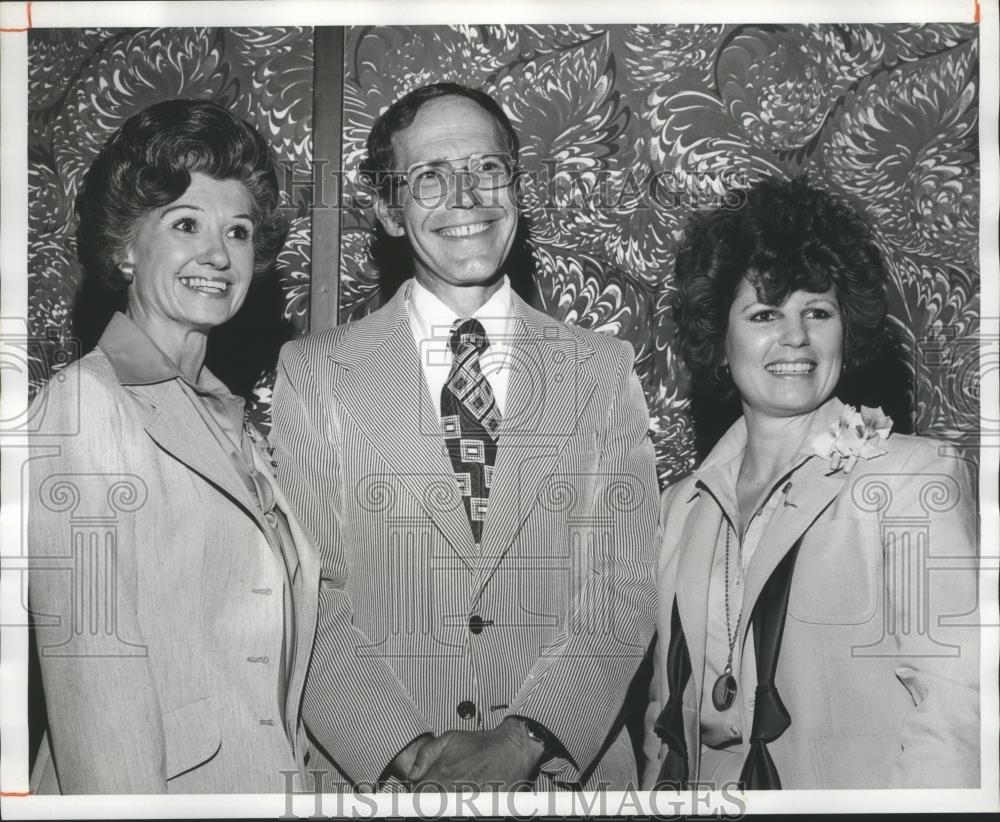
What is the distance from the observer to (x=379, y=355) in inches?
96.8

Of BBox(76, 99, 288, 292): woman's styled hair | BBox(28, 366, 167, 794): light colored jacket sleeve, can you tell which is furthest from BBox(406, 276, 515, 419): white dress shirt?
BBox(28, 366, 167, 794): light colored jacket sleeve

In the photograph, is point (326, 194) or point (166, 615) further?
point (326, 194)

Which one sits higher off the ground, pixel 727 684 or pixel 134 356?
pixel 134 356

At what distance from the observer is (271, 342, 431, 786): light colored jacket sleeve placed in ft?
7.83

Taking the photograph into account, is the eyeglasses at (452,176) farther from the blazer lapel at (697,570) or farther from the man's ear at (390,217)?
the blazer lapel at (697,570)

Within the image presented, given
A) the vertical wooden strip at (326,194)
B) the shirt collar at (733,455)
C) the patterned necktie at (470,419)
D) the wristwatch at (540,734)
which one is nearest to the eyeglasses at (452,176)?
the vertical wooden strip at (326,194)

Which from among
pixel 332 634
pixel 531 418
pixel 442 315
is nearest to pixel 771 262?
pixel 531 418

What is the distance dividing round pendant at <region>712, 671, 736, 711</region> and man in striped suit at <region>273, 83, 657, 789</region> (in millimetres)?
190

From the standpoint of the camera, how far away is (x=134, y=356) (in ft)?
7.76

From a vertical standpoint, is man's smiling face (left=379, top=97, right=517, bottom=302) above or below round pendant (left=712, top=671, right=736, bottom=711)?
above

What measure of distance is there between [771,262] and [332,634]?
50.3 inches

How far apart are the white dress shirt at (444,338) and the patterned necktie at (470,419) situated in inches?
0.5

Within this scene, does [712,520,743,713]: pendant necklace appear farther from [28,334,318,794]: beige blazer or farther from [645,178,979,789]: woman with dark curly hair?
[28,334,318,794]: beige blazer

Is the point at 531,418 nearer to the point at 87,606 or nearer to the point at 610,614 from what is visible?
the point at 610,614
